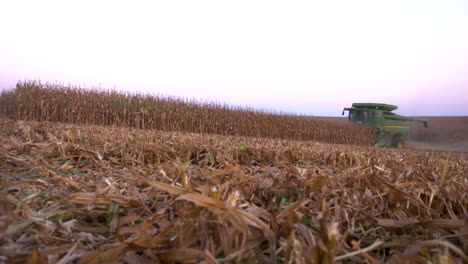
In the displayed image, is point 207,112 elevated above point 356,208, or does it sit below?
above

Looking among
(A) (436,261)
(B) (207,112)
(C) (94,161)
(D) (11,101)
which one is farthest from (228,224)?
(D) (11,101)

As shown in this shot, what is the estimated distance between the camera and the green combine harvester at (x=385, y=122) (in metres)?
14.3

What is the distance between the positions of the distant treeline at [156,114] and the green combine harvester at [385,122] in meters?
0.86

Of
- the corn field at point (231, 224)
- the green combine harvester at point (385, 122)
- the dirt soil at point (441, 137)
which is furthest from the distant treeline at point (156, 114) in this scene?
the corn field at point (231, 224)

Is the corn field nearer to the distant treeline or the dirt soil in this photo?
the distant treeline

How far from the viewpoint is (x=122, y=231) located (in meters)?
0.62

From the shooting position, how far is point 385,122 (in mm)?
14352

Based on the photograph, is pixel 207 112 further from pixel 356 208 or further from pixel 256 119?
pixel 356 208

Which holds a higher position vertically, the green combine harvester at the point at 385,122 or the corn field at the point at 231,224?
the green combine harvester at the point at 385,122

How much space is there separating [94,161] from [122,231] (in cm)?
133

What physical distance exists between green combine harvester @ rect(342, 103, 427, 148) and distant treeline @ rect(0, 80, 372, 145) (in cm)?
86

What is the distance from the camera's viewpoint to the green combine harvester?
14.3 meters

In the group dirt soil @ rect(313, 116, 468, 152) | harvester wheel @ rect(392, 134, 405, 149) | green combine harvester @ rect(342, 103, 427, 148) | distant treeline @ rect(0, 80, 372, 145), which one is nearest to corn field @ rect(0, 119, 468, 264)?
distant treeline @ rect(0, 80, 372, 145)

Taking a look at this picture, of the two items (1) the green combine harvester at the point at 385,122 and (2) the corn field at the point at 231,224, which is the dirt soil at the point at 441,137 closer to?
(1) the green combine harvester at the point at 385,122
